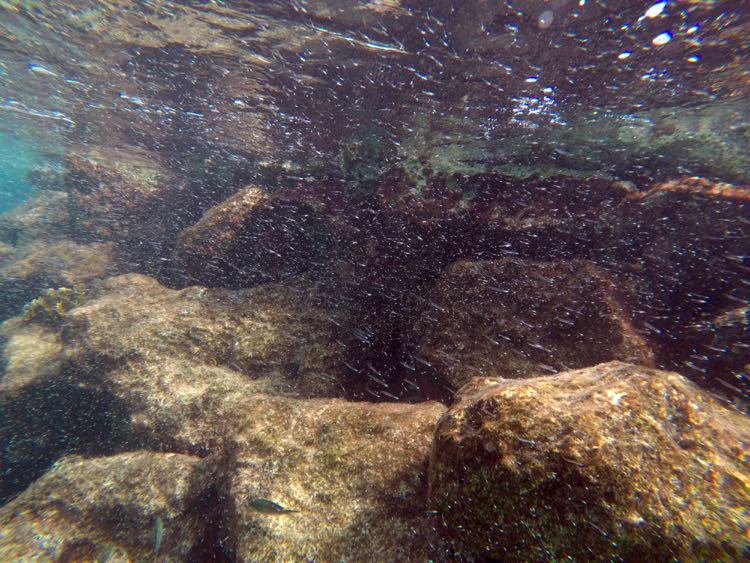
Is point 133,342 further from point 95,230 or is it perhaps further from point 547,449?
point 95,230

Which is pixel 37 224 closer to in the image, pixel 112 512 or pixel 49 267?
pixel 49 267

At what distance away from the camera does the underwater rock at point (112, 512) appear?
191 inches

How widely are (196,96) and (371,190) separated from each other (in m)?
8.91

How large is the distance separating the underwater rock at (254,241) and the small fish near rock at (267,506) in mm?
5885

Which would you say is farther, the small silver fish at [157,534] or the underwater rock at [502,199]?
the underwater rock at [502,199]

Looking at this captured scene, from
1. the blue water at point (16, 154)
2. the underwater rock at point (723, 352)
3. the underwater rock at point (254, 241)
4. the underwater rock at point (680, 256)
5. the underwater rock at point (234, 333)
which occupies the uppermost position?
the underwater rock at point (680, 256)

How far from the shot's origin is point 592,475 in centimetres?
239

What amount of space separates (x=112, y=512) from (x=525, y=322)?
7.26 metres

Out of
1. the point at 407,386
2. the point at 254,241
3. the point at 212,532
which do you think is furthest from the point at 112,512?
the point at 254,241

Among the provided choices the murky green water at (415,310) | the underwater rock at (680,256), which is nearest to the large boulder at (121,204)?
the murky green water at (415,310)

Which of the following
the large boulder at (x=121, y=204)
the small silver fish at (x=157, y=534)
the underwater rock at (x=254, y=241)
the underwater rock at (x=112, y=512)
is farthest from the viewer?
the large boulder at (x=121, y=204)

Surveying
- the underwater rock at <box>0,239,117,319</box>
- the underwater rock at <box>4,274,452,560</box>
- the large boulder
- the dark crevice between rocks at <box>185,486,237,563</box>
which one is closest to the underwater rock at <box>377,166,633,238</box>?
the underwater rock at <box>4,274,452,560</box>

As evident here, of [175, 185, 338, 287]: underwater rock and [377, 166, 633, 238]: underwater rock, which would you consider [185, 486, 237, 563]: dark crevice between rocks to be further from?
[377, 166, 633, 238]: underwater rock

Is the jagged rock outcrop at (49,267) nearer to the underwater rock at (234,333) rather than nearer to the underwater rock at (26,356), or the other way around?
the underwater rock at (26,356)
